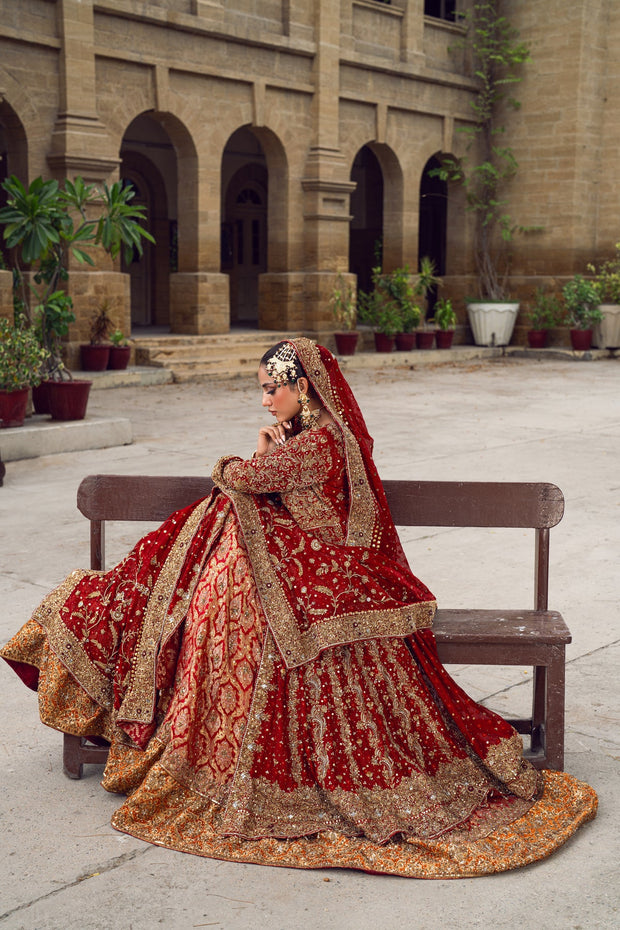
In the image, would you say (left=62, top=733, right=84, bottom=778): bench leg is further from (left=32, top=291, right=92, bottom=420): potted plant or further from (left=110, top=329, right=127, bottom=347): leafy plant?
(left=110, top=329, right=127, bottom=347): leafy plant

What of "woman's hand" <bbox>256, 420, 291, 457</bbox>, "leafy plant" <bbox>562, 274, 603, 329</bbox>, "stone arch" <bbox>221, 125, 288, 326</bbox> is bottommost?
"woman's hand" <bbox>256, 420, 291, 457</bbox>

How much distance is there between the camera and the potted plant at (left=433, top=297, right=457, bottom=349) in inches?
747

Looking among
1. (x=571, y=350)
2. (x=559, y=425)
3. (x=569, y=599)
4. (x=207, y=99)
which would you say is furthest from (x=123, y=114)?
(x=569, y=599)

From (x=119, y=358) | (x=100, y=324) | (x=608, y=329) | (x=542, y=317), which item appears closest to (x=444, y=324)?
(x=542, y=317)

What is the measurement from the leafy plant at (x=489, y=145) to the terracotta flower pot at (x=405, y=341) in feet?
9.15

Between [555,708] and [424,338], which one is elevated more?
[424,338]

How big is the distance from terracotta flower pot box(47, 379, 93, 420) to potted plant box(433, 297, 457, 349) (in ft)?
33.4

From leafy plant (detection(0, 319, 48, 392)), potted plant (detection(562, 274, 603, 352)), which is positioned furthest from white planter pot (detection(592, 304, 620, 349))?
leafy plant (detection(0, 319, 48, 392))

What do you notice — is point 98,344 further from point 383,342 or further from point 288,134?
point 383,342

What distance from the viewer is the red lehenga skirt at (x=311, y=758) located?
290 cm

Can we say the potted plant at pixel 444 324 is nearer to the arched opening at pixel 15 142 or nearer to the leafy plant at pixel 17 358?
the arched opening at pixel 15 142

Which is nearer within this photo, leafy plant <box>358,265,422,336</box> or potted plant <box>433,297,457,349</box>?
leafy plant <box>358,265,422,336</box>

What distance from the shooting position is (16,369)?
357 inches

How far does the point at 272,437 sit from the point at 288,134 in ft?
47.6
